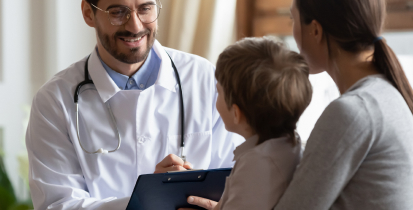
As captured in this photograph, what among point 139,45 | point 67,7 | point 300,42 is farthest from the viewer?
point 67,7

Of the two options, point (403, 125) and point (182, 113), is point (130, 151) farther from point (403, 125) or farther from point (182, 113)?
point (403, 125)

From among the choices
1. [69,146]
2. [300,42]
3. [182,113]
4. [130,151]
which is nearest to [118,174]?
[130,151]

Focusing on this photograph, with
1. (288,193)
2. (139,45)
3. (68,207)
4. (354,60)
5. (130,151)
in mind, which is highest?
(354,60)

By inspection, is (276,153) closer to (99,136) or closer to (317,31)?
(317,31)

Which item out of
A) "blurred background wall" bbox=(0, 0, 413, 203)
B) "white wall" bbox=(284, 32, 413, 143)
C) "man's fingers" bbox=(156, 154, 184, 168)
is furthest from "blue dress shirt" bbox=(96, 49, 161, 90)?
"blurred background wall" bbox=(0, 0, 413, 203)

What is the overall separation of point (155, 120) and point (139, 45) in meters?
0.28

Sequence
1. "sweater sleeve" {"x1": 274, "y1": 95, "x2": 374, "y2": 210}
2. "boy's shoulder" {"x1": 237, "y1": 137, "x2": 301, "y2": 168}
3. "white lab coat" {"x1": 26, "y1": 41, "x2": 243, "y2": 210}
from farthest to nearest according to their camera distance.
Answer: "white lab coat" {"x1": 26, "y1": 41, "x2": 243, "y2": 210} < "boy's shoulder" {"x1": 237, "y1": 137, "x2": 301, "y2": 168} < "sweater sleeve" {"x1": 274, "y1": 95, "x2": 374, "y2": 210}

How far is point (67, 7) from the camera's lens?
102 inches

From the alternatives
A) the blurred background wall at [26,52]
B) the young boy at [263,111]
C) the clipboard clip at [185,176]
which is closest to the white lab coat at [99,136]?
the clipboard clip at [185,176]

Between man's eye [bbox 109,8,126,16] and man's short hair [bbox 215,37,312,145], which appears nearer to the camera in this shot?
man's short hair [bbox 215,37,312,145]

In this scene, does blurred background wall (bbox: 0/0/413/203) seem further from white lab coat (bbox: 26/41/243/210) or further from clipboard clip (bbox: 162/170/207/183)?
clipboard clip (bbox: 162/170/207/183)

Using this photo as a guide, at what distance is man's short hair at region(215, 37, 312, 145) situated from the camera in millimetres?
911

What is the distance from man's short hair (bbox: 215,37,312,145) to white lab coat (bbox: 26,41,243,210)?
0.58 m

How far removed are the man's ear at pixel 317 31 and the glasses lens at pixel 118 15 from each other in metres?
0.79
